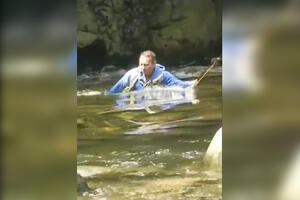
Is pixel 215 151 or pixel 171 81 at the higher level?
pixel 171 81

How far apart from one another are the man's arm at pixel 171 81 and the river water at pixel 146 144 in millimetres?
20

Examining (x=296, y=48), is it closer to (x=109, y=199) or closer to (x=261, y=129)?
(x=261, y=129)

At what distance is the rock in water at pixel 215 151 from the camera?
1.56 metres

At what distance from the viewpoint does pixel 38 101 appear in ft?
5.24

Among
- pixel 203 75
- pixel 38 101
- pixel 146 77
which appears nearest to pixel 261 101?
pixel 203 75

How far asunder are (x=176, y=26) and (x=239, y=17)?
22 centimetres

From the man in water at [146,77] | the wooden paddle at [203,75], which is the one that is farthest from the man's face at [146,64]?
the wooden paddle at [203,75]

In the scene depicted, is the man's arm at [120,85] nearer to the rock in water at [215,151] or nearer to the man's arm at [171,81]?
the man's arm at [171,81]

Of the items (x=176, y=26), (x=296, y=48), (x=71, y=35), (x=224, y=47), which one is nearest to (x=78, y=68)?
(x=71, y=35)

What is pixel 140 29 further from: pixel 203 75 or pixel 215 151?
pixel 215 151

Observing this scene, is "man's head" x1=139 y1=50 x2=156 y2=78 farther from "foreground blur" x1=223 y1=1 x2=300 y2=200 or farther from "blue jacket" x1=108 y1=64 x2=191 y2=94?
"foreground blur" x1=223 y1=1 x2=300 y2=200

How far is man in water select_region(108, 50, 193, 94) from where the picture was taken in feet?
5.18

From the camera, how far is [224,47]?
61.4 inches

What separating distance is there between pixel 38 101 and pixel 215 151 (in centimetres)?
65
